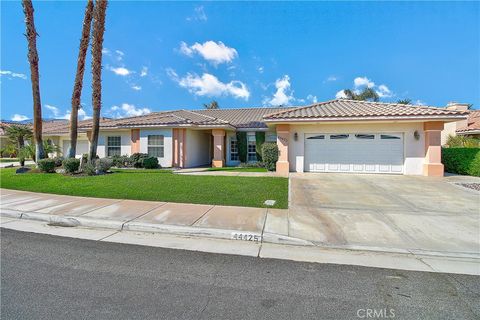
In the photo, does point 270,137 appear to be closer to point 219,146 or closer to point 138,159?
point 219,146

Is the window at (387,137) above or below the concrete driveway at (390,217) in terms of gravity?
above

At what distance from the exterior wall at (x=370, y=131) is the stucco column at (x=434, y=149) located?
0.34 m

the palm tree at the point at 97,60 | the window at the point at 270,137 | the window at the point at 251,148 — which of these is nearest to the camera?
the palm tree at the point at 97,60

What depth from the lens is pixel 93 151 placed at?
14.1 m

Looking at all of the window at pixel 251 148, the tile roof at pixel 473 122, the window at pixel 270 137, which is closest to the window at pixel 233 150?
the window at pixel 251 148

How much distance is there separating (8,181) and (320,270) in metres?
14.7

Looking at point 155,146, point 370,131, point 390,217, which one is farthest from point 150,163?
point 390,217

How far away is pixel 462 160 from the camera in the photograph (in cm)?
1305

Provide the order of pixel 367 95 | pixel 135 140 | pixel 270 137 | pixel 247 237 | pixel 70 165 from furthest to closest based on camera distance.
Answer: pixel 367 95, pixel 270 137, pixel 135 140, pixel 70 165, pixel 247 237

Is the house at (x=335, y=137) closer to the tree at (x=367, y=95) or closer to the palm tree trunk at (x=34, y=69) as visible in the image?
the palm tree trunk at (x=34, y=69)

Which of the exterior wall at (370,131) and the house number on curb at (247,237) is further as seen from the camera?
the exterior wall at (370,131)

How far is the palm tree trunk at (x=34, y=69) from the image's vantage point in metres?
13.7

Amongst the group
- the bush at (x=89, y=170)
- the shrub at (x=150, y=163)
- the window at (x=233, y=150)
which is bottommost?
the bush at (x=89, y=170)

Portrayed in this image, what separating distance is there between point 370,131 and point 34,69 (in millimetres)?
20317
